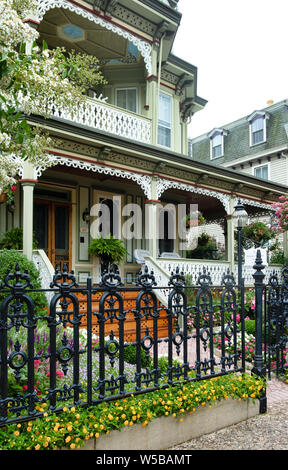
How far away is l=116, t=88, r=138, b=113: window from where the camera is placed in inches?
528

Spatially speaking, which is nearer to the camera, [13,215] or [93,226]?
[13,215]

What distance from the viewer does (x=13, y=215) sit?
410 inches

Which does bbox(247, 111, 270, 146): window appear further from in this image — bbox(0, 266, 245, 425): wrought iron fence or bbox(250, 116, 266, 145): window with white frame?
bbox(0, 266, 245, 425): wrought iron fence

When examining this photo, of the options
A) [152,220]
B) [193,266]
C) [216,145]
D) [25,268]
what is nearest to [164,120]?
[152,220]

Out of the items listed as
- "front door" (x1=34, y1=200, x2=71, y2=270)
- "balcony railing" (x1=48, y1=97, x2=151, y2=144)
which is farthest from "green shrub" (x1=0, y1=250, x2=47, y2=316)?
"balcony railing" (x1=48, y1=97, x2=151, y2=144)

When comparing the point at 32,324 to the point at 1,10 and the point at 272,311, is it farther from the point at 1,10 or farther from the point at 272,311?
the point at 272,311

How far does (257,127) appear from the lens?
24141 mm

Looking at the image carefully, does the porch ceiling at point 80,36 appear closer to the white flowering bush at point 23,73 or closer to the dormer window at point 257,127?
the white flowering bush at point 23,73

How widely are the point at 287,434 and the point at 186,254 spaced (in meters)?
11.3

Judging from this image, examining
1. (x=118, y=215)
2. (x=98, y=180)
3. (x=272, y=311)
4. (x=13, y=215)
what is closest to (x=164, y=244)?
(x=118, y=215)

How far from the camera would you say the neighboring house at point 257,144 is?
22.1 meters

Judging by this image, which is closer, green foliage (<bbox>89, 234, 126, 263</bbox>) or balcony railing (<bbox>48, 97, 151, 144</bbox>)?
balcony railing (<bbox>48, 97, 151, 144</bbox>)

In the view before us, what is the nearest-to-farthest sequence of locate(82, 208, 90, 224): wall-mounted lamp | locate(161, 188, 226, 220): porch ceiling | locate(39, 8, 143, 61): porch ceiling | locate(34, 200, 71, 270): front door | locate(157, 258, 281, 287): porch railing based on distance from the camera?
1. locate(157, 258, 281, 287): porch railing
2. locate(39, 8, 143, 61): porch ceiling
3. locate(34, 200, 71, 270): front door
4. locate(82, 208, 90, 224): wall-mounted lamp
5. locate(161, 188, 226, 220): porch ceiling

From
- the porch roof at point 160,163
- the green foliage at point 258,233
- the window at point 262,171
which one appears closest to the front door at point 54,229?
the porch roof at point 160,163
